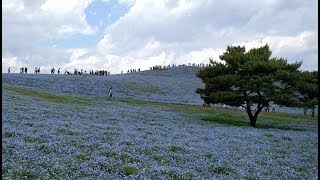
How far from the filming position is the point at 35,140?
1931 centimetres

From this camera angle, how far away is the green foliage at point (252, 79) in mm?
40031

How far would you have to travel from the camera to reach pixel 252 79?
39938 mm

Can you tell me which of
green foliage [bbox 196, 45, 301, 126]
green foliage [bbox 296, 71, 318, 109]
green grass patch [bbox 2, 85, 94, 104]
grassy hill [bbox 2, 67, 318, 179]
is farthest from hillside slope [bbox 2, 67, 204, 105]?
grassy hill [bbox 2, 67, 318, 179]

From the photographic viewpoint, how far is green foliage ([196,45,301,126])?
40.0m

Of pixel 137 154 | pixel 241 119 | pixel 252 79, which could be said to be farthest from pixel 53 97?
pixel 137 154

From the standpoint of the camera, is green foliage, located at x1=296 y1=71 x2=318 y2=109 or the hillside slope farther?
the hillside slope

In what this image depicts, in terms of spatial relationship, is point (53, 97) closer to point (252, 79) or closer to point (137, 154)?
point (252, 79)

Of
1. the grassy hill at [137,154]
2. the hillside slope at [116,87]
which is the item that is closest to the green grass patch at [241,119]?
the grassy hill at [137,154]

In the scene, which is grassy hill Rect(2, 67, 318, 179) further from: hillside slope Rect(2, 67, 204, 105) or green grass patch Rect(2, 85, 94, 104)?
hillside slope Rect(2, 67, 204, 105)

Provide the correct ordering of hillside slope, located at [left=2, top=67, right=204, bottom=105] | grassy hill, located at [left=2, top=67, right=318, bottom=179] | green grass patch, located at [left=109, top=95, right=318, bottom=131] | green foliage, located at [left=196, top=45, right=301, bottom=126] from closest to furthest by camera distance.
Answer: grassy hill, located at [left=2, top=67, right=318, bottom=179], green foliage, located at [left=196, top=45, right=301, bottom=126], green grass patch, located at [left=109, top=95, right=318, bottom=131], hillside slope, located at [left=2, top=67, right=204, bottom=105]

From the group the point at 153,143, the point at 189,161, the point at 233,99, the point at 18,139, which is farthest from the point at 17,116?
the point at 233,99

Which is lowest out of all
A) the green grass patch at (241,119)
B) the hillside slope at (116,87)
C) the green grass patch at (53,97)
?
the green grass patch at (241,119)

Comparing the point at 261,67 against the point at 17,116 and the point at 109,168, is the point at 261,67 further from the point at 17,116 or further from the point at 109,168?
the point at 109,168

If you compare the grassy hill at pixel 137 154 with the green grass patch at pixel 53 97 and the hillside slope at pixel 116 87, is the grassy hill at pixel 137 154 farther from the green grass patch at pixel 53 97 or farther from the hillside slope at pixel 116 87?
the hillside slope at pixel 116 87
